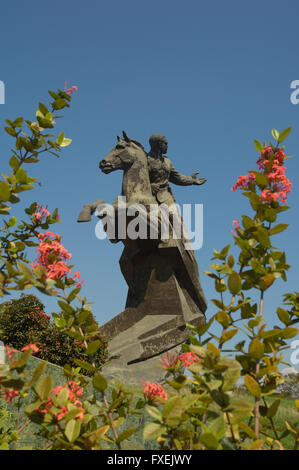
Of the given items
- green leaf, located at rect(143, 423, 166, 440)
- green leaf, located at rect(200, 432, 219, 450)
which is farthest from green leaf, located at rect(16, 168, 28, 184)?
green leaf, located at rect(200, 432, 219, 450)

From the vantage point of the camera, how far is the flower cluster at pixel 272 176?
1.65 m

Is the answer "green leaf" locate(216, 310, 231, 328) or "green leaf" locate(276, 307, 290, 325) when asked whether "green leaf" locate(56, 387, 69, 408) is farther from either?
"green leaf" locate(276, 307, 290, 325)

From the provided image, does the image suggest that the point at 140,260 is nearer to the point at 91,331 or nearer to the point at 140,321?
the point at 140,321

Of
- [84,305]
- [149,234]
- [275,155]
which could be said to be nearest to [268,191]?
[275,155]

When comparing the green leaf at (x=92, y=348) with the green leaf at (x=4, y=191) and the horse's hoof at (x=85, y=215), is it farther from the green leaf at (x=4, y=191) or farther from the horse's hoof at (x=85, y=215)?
the horse's hoof at (x=85, y=215)

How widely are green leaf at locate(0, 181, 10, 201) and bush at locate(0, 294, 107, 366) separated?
554 centimetres

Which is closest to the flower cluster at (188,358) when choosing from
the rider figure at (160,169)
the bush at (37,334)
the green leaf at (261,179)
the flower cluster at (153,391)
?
the flower cluster at (153,391)

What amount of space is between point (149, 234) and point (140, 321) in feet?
6.29

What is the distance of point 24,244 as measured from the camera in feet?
6.26

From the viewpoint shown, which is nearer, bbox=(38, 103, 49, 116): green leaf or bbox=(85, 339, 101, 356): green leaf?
bbox=(85, 339, 101, 356): green leaf

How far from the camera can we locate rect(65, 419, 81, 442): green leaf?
1193mm

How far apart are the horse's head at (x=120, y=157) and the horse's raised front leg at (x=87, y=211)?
99 cm

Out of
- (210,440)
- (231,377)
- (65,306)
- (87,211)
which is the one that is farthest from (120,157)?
(210,440)
